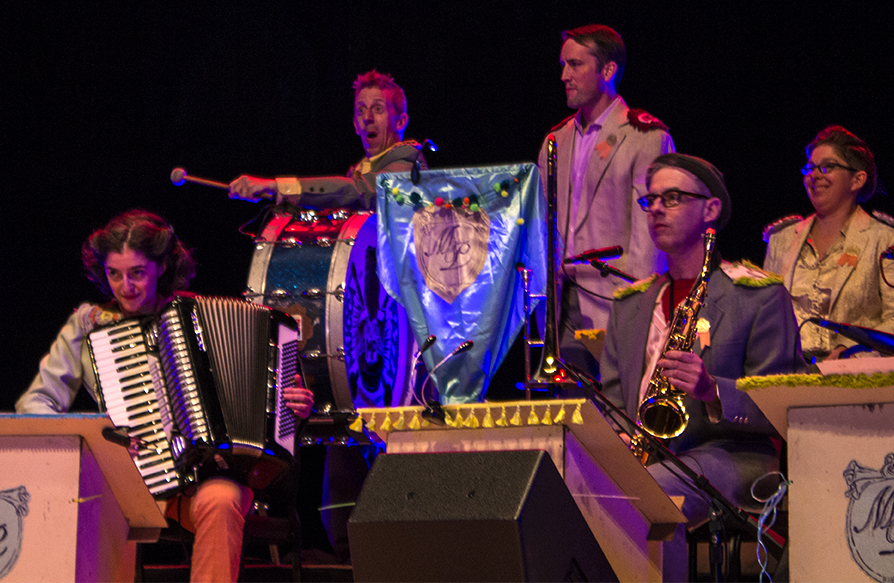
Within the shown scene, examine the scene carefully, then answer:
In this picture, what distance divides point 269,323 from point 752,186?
254cm

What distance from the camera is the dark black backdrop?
459 cm

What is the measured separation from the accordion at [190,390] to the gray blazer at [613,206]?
1.42 m

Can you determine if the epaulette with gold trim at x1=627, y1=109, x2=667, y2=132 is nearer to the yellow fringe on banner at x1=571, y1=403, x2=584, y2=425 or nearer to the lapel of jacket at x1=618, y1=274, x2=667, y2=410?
the lapel of jacket at x1=618, y1=274, x2=667, y2=410

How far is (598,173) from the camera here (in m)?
4.00

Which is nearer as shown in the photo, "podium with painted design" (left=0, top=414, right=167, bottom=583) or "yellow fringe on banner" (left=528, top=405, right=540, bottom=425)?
"yellow fringe on banner" (left=528, top=405, right=540, bottom=425)

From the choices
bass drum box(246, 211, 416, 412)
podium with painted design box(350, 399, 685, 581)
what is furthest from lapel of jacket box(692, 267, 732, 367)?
bass drum box(246, 211, 416, 412)

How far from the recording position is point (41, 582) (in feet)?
8.57

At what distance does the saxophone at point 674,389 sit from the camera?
2.68 meters

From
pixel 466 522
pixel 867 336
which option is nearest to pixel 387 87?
pixel 867 336

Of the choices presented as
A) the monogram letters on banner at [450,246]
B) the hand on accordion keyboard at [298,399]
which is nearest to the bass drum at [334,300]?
the monogram letters on banner at [450,246]

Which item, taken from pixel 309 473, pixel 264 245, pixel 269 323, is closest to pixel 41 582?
pixel 269 323

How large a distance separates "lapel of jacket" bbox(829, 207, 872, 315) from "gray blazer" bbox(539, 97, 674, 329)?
2.18ft

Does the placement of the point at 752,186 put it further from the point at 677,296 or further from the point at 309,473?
the point at 309,473

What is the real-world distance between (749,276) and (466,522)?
1613mm
